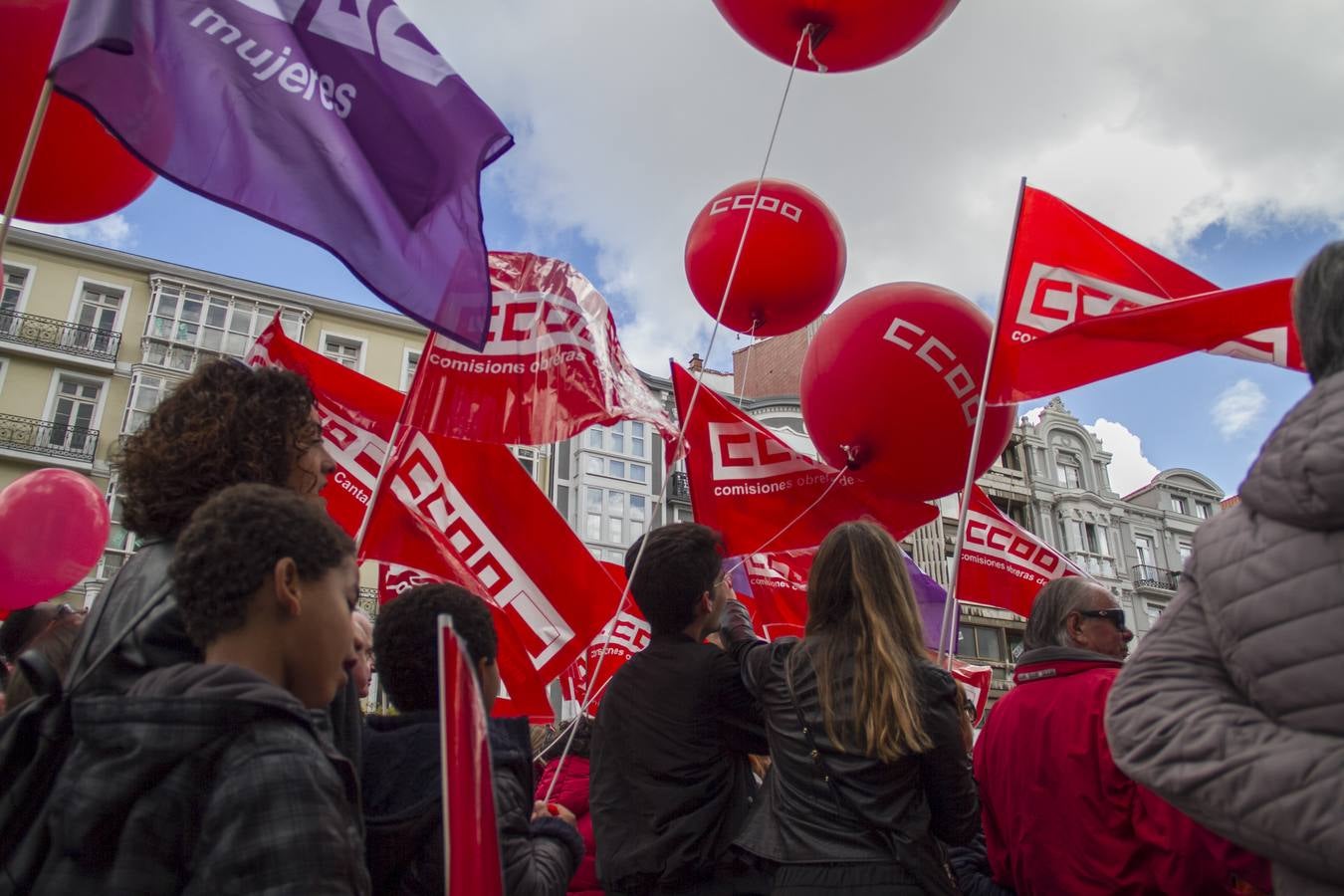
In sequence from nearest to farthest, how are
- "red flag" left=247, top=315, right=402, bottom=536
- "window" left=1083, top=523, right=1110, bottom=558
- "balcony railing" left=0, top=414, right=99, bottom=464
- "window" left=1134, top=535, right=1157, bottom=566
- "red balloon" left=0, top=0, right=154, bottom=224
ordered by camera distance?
"red balloon" left=0, top=0, right=154, bottom=224 < "red flag" left=247, top=315, right=402, bottom=536 < "balcony railing" left=0, top=414, right=99, bottom=464 < "window" left=1083, top=523, right=1110, bottom=558 < "window" left=1134, top=535, right=1157, bottom=566

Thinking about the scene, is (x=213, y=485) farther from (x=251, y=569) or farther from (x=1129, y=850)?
(x=1129, y=850)

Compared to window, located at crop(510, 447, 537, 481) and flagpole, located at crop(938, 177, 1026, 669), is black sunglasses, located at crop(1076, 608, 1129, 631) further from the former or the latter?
window, located at crop(510, 447, 537, 481)

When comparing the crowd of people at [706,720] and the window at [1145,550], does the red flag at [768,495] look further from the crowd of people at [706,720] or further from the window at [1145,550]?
the window at [1145,550]

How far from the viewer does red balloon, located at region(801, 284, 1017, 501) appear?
16.0 feet

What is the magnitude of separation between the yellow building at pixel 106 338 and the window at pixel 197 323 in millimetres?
28

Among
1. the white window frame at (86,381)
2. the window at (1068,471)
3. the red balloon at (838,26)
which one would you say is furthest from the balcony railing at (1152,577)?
the red balloon at (838,26)

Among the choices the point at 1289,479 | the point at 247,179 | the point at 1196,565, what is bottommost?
the point at 1196,565

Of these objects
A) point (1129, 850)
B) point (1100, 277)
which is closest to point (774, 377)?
point (1100, 277)

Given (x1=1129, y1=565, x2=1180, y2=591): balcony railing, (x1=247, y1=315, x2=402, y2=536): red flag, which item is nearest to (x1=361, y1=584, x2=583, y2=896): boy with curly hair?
(x1=247, y1=315, x2=402, y2=536): red flag

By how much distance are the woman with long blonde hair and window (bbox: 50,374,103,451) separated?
27.7 m

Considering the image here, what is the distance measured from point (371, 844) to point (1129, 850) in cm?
195

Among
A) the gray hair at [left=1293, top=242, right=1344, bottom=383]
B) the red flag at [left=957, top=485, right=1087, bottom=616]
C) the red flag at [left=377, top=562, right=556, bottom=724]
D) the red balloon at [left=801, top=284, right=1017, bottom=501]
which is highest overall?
→ the red balloon at [left=801, top=284, right=1017, bottom=501]

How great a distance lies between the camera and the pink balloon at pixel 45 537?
5711 mm

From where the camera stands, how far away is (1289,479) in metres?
1.43
